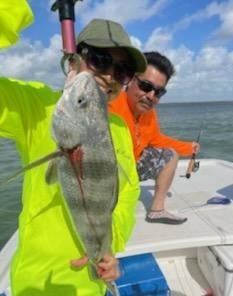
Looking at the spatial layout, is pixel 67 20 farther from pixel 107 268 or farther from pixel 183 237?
pixel 183 237

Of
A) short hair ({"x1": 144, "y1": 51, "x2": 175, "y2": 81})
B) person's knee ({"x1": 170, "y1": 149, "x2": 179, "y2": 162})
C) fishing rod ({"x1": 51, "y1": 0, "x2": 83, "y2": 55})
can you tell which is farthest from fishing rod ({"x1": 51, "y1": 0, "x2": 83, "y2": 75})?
person's knee ({"x1": 170, "y1": 149, "x2": 179, "y2": 162})

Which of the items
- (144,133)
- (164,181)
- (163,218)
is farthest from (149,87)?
(163,218)

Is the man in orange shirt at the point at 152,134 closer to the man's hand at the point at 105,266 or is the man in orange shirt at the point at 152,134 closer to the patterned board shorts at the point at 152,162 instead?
the patterned board shorts at the point at 152,162

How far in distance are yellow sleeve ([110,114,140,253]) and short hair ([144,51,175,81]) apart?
1724 millimetres

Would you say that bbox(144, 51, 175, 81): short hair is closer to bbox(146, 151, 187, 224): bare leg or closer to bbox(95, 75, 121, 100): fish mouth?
bbox(146, 151, 187, 224): bare leg

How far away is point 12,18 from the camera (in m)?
1.47

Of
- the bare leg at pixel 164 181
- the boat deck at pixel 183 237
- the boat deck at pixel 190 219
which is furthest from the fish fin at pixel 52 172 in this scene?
the bare leg at pixel 164 181

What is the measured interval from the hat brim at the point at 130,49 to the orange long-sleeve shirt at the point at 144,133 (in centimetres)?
196

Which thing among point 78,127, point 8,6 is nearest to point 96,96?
point 78,127

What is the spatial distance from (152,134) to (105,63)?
2.94 m

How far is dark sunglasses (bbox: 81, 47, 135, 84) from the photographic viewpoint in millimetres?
1820

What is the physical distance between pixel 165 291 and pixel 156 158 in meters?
1.70

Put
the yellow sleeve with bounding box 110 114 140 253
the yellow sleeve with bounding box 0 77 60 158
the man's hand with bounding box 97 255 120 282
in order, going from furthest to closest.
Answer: the yellow sleeve with bounding box 110 114 140 253, the man's hand with bounding box 97 255 120 282, the yellow sleeve with bounding box 0 77 60 158

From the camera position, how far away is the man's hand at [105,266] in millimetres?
1719
